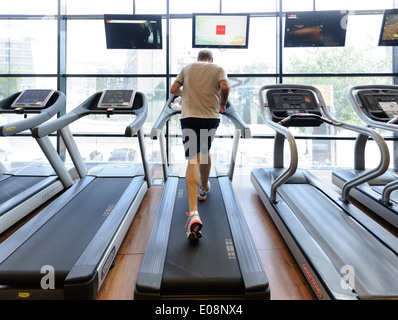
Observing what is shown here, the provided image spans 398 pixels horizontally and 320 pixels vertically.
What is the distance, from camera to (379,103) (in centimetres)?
294

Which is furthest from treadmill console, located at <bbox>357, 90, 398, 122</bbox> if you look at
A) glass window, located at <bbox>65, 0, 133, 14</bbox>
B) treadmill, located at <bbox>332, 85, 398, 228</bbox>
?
glass window, located at <bbox>65, 0, 133, 14</bbox>

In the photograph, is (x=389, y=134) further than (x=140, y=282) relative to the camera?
Yes

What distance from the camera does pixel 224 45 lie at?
172 inches

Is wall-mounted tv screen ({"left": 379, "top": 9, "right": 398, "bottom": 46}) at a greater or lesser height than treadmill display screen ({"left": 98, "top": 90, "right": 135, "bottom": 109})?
greater

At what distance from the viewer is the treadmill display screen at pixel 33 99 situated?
124 inches

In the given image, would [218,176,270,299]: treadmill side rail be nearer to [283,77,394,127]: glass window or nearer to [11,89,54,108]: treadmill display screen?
[11,89,54,108]: treadmill display screen

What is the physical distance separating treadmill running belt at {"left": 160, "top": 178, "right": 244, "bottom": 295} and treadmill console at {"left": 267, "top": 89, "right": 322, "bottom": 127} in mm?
1426

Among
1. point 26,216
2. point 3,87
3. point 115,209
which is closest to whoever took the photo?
point 115,209

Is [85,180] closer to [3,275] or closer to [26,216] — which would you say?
[26,216]

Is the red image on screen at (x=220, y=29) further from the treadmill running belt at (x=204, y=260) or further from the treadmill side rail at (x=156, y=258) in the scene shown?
the treadmill running belt at (x=204, y=260)

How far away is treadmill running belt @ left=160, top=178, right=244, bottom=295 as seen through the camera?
4.63 ft
